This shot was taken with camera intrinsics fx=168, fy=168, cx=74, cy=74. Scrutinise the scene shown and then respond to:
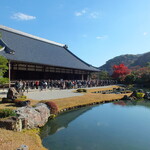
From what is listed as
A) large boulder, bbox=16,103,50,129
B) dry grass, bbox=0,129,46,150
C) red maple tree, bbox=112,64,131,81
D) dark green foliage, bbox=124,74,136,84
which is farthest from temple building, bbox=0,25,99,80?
dry grass, bbox=0,129,46,150

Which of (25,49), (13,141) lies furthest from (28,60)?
(13,141)

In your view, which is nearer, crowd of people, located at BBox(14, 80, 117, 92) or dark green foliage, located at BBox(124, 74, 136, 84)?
crowd of people, located at BBox(14, 80, 117, 92)

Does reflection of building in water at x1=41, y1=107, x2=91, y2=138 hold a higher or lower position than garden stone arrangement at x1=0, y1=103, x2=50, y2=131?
lower

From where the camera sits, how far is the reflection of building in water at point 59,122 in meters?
9.01

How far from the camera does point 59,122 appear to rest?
10.5 m

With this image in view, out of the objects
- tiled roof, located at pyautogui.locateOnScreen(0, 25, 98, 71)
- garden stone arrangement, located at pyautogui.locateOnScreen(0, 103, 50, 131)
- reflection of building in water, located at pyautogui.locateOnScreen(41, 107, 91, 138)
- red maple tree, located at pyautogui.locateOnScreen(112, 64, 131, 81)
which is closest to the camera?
garden stone arrangement, located at pyautogui.locateOnScreen(0, 103, 50, 131)

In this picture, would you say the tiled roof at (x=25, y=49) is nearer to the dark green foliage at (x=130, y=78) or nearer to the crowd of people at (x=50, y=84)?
the crowd of people at (x=50, y=84)

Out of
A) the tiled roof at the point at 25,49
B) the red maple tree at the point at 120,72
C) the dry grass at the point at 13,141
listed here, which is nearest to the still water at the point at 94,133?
the dry grass at the point at 13,141

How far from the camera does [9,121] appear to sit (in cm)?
712

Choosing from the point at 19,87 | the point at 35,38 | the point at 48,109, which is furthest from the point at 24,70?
the point at 48,109

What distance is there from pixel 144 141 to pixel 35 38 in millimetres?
26075

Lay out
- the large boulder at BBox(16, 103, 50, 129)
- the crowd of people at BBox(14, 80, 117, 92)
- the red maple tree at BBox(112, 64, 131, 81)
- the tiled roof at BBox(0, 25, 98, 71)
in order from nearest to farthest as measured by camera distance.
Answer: the large boulder at BBox(16, 103, 50, 129) < the crowd of people at BBox(14, 80, 117, 92) < the tiled roof at BBox(0, 25, 98, 71) < the red maple tree at BBox(112, 64, 131, 81)

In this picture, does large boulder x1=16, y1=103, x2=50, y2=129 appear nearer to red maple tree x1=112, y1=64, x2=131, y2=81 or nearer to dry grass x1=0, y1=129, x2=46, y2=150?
dry grass x1=0, y1=129, x2=46, y2=150

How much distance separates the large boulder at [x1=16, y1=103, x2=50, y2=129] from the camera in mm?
8215
